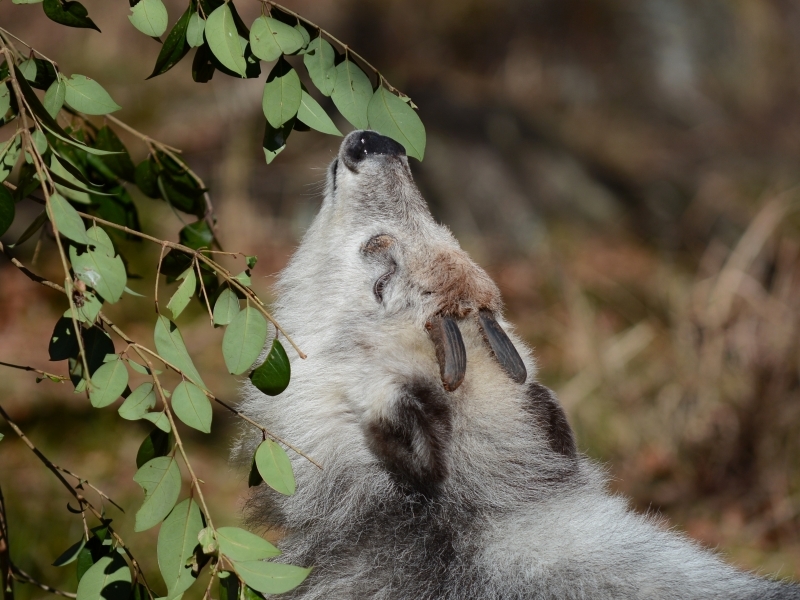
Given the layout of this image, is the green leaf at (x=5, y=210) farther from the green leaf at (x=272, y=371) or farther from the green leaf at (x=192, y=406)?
the green leaf at (x=272, y=371)

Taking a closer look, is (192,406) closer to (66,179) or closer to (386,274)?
Result: (66,179)

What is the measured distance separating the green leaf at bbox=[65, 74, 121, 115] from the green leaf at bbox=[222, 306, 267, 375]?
0.54 m

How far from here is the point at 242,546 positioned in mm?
1631

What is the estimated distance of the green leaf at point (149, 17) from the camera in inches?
68.3

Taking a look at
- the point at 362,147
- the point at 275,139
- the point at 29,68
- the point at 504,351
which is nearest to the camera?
the point at 29,68

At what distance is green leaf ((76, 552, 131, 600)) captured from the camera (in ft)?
5.54

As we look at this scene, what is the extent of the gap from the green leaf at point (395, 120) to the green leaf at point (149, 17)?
1.63ft

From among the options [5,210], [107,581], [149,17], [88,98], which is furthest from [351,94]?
[107,581]

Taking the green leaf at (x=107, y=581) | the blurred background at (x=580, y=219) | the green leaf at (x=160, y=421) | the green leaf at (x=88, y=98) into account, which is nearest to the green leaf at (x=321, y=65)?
the green leaf at (x=88, y=98)

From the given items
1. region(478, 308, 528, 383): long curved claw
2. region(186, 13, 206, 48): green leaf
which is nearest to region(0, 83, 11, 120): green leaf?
region(186, 13, 206, 48): green leaf

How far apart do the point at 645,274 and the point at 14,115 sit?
749cm

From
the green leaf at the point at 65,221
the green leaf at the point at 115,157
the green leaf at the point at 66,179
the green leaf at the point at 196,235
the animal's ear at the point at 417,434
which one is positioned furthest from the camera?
the green leaf at the point at 196,235

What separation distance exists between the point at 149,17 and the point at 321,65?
0.39 meters

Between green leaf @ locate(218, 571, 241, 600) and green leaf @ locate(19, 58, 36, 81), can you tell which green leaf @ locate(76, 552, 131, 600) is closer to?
green leaf @ locate(218, 571, 241, 600)
